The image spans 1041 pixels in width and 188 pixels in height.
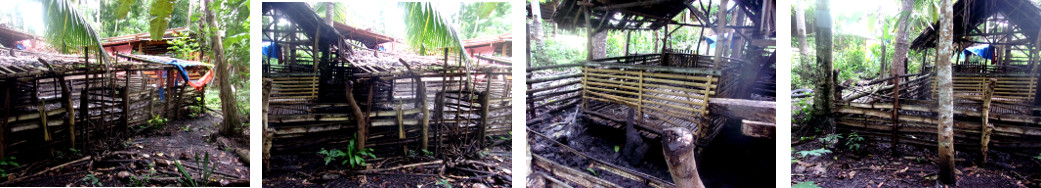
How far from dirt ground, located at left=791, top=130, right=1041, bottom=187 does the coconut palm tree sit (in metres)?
4.19

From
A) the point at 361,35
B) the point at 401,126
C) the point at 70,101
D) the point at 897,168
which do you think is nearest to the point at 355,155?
Result: the point at 401,126

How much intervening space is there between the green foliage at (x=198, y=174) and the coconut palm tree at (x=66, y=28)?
946 mm

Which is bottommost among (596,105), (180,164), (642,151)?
(180,164)

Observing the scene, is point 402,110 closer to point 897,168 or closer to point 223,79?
point 223,79

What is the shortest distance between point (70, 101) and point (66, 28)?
555 mm

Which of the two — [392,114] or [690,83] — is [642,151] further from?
[392,114]

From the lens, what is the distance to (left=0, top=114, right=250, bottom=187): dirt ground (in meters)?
2.76

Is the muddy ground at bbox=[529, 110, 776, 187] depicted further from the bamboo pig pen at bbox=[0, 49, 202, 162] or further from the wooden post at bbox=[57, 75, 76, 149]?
the wooden post at bbox=[57, 75, 76, 149]

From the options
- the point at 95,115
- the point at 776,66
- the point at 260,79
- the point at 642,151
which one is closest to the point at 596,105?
the point at 642,151

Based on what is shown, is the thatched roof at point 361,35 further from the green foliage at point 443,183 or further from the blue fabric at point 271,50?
the green foliage at point 443,183

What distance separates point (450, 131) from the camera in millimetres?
2689

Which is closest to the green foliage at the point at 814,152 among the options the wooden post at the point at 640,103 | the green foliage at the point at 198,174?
the wooden post at the point at 640,103

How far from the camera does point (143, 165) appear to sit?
2838 millimetres

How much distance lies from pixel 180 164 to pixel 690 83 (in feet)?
10.2
